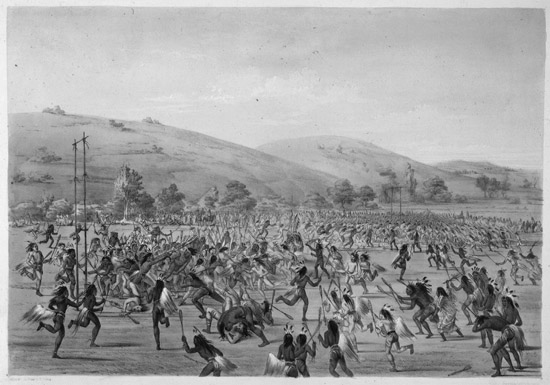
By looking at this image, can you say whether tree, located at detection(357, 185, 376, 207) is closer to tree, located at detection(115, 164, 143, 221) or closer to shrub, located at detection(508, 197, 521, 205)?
shrub, located at detection(508, 197, 521, 205)

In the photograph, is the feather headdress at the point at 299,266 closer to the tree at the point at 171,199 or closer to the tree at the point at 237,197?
the tree at the point at 237,197

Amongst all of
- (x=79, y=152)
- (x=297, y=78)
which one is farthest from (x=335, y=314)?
(x=79, y=152)

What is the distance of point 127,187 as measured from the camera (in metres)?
9.12

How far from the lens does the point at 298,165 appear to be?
30.5 ft

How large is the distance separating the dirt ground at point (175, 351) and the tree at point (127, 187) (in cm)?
151

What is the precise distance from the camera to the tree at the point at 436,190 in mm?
9227

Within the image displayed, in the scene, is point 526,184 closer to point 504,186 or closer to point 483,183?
point 504,186

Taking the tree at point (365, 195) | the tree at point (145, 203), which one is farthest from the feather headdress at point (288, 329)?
the tree at point (145, 203)

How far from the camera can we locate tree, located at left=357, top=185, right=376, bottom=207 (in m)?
9.27

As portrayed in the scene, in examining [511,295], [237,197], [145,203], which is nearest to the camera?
[511,295]

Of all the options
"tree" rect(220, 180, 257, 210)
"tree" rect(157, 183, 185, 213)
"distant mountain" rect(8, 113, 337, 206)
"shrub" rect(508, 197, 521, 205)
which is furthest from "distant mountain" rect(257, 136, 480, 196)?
"tree" rect(157, 183, 185, 213)

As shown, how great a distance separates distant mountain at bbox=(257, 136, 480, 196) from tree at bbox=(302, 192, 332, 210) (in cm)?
44

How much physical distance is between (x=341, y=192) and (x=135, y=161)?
9.99 ft

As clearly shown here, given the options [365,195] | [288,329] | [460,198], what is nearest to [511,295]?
[460,198]
